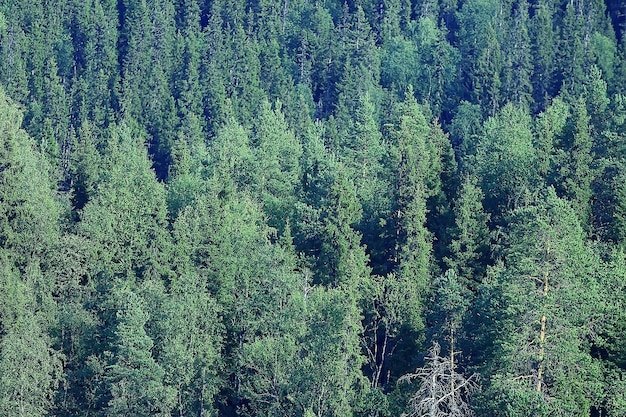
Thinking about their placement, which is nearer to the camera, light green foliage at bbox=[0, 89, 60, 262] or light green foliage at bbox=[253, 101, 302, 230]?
light green foliage at bbox=[0, 89, 60, 262]

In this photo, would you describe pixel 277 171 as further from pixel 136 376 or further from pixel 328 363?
pixel 328 363

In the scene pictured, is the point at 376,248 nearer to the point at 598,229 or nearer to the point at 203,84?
the point at 598,229

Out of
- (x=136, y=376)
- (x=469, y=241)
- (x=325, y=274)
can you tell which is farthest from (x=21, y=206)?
(x=469, y=241)

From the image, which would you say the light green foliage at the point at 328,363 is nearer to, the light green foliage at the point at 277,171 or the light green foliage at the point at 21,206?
the light green foliage at the point at 21,206

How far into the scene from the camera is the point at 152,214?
74.8 metres

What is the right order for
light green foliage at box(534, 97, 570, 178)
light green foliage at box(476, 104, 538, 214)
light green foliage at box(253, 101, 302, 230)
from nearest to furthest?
1. light green foliage at box(476, 104, 538, 214)
2. light green foliage at box(534, 97, 570, 178)
3. light green foliage at box(253, 101, 302, 230)

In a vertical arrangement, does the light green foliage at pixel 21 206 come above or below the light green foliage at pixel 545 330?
below

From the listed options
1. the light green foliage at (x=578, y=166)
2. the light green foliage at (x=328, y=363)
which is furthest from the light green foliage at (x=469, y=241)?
the light green foliage at (x=328, y=363)

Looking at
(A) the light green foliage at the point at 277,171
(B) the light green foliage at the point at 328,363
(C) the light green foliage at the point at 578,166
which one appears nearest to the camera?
(B) the light green foliage at the point at 328,363

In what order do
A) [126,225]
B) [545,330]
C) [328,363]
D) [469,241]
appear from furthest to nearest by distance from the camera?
[126,225], [469,241], [328,363], [545,330]

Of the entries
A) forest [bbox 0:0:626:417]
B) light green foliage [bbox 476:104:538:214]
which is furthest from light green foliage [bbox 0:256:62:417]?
light green foliage [bbox 476:104:538:214]

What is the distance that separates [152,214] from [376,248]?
11.6 metres

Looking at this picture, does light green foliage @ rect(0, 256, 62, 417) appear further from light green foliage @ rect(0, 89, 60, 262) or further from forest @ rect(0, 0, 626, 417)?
light green foliage @ rect(0, 89, 60, 262)

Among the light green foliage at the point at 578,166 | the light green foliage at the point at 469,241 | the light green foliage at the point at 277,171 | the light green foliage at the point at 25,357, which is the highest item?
the light green foliage at the point at 578,166
